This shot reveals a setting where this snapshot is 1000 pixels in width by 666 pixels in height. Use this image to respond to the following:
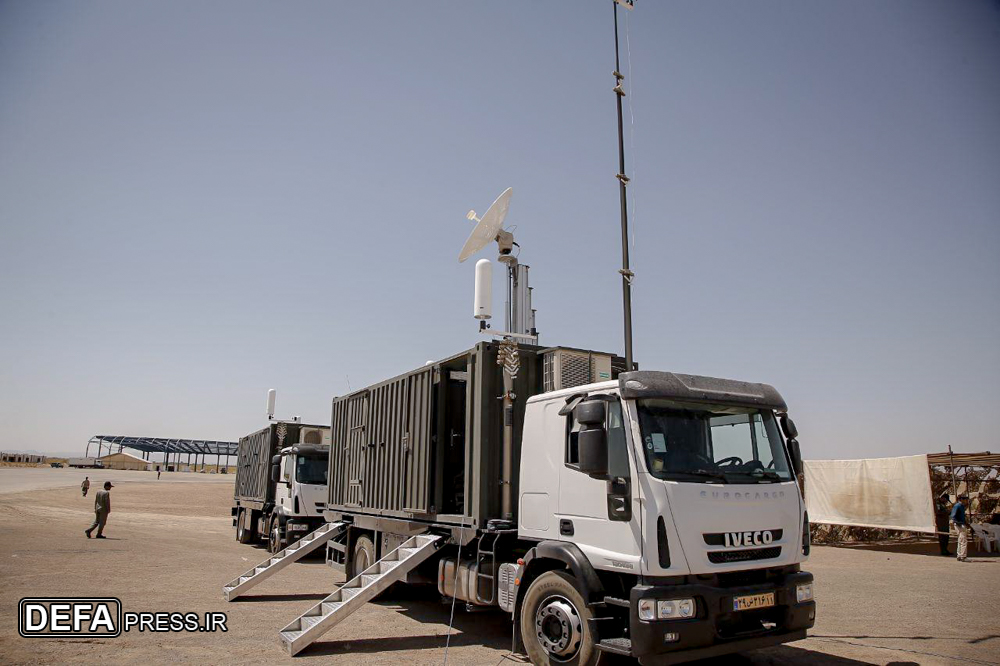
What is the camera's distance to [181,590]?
1059 centimetres

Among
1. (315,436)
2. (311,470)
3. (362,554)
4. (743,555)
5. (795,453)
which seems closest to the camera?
(743,555)

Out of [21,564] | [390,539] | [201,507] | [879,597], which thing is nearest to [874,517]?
[879,597]

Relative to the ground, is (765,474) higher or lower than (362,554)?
higher

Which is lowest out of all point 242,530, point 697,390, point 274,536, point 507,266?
point 242,530

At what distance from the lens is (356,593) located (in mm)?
7723

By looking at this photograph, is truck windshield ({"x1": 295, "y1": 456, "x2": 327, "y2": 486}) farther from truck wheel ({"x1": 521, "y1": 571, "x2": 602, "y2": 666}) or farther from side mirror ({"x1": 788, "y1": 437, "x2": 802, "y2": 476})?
side mirror ({"x1": 788, "y1": 437, "x2": 802, "y2": 476})

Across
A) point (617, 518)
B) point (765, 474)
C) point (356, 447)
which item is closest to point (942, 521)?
point (765, 474)

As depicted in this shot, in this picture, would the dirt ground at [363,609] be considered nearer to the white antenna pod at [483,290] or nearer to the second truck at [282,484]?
the second truck at [282,484]

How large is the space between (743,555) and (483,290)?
166 inches

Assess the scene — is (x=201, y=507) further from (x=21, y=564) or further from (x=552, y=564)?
(x=552, y=564)

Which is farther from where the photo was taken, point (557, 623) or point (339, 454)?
point (339, 454)

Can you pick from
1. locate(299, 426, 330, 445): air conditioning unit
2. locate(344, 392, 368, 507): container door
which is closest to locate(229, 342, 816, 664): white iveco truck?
locate(344, 392, 368, 507): container door

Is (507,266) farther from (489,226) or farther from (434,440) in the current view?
(434,440)

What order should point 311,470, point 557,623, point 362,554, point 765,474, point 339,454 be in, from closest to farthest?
point 557,623, point 765,474, point 362,554, point 339,454, point 311,470
